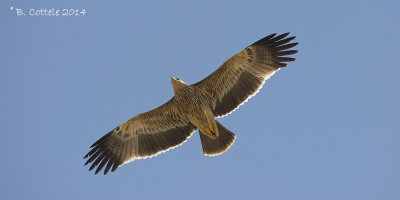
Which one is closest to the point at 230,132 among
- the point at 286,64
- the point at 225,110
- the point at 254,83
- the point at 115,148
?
the point at 225,110

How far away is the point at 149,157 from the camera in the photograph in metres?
12.2

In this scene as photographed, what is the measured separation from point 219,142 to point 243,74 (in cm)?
173

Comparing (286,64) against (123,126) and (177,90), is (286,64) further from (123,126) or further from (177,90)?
(123,126)

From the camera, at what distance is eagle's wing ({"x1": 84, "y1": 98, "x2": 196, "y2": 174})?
12133 mm

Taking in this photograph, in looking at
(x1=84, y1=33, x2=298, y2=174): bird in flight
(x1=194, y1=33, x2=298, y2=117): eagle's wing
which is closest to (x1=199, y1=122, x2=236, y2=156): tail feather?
(x1=84, y1=33, x2=298, y2=174): bird in flight

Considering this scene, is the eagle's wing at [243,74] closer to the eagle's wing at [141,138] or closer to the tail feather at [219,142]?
the tail feather at [219,142]

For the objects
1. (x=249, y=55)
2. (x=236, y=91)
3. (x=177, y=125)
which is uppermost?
(x=249, y=55)

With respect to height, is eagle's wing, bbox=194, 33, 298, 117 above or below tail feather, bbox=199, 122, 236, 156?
above

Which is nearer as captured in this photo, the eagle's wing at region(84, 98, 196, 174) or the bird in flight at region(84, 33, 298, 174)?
the bird in flight at region(84, 33, 298, 174)

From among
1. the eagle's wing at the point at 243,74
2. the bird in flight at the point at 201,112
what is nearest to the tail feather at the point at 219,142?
the bird in flight at the point at 201,112

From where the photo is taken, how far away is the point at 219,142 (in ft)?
38.8

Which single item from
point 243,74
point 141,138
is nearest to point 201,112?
point 243,74

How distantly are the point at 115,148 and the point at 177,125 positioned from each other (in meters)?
1.65

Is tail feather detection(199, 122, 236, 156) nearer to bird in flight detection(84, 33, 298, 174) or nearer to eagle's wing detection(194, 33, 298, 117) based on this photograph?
bird in flight detection(84, 33, 298, 174)
